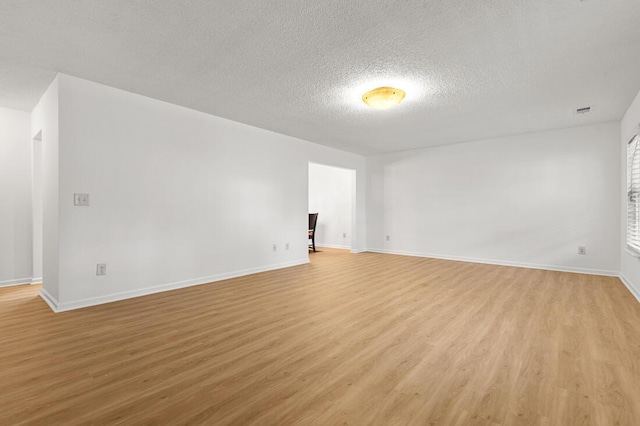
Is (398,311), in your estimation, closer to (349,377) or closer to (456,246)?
(349,377)

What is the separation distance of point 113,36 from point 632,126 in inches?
230

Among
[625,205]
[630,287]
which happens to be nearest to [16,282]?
[630,287]

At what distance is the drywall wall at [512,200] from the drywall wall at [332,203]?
108 cm

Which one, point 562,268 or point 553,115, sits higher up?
point 553,115

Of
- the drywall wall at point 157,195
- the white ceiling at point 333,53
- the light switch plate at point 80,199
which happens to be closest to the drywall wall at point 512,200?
the white ceiling at point 333,53

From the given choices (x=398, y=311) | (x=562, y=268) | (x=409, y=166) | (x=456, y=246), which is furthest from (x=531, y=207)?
(x=398, y=311)

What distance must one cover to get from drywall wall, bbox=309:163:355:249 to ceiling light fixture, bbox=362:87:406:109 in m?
4.41

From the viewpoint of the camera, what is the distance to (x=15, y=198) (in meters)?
4.13

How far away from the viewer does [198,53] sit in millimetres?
2664

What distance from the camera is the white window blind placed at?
139 inches

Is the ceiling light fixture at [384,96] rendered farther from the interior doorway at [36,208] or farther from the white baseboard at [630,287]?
the interior doorway at [36,208]

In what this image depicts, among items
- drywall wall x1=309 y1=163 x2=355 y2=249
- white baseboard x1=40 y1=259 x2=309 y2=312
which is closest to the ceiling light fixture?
white baseboard x1=40 y1=259 x2=309 y2=312

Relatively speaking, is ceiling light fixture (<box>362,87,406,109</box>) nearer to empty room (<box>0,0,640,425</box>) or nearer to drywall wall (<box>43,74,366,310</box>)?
empty room (<box>0,0,640,425</box>)

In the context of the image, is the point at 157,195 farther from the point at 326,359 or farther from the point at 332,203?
the point at 332,203
